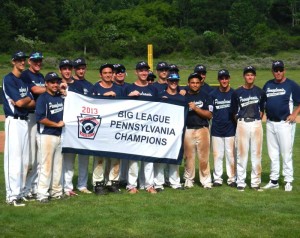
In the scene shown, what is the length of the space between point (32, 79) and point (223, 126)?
3.25m

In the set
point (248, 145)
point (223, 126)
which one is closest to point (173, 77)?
point (223, 126)

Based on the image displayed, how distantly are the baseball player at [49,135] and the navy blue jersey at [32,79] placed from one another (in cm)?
35

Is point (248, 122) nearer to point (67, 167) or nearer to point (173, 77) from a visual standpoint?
point (173, 77)

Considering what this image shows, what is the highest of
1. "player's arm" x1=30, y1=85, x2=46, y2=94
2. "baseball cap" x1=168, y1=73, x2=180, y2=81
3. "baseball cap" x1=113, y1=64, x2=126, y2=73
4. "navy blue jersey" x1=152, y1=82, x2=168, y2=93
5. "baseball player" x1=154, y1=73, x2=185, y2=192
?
"baseball cap" x1=113, y1=64, x2=126, y2=73

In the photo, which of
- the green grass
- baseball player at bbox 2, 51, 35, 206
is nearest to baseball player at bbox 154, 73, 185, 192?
the green grass

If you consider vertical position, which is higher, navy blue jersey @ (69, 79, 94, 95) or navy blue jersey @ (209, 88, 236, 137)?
navy blue jersey @ (69, 79, 94, 95)

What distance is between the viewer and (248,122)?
9023 mm

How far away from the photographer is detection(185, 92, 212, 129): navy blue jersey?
30.1 ft

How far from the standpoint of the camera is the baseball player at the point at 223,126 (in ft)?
30.7

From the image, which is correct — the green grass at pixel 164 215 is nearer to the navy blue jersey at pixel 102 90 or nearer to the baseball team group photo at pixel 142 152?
the baseball team group photo at pixel 142 152

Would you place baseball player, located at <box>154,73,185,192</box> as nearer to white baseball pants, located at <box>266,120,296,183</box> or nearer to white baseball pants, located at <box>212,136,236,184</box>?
white baseball pants, located at <box>212,136,236,184</box>

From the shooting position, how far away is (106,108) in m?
8.91

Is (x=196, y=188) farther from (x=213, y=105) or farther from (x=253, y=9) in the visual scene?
(x=253, y=9)

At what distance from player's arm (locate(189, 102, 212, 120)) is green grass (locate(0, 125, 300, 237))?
4.03 ft
